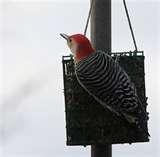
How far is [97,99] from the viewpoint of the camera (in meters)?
A: 51.3

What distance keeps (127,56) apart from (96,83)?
0.31 meters

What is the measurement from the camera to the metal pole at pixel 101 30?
5134cm

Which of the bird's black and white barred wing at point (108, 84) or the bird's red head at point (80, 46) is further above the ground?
the bird's red head at point (80, 46)

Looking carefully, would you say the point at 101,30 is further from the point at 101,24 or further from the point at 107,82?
the point at 107,82

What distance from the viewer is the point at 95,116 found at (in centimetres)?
5138

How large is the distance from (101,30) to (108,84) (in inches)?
12.7

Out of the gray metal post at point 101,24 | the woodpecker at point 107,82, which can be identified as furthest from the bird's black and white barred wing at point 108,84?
the gray metal post at point 101,24

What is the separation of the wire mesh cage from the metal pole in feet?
0.16

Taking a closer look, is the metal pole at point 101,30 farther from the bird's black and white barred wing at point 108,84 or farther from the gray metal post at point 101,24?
the bird's black and white barred wing at point 108,84

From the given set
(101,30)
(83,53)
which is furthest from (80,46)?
(101,30)

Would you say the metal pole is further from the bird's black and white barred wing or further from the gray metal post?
the bird's black and white barred wing

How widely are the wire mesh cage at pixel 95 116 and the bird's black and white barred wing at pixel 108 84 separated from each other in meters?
0.08

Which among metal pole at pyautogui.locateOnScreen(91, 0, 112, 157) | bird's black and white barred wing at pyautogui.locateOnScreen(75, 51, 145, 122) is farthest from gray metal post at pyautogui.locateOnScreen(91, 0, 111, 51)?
bird's black and white barred wing at pyautogui.locateOnScreen(75, 51, 145, 122)

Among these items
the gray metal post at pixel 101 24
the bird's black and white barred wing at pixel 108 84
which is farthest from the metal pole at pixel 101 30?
the bird's black and white barred wing at pixel 108 84
